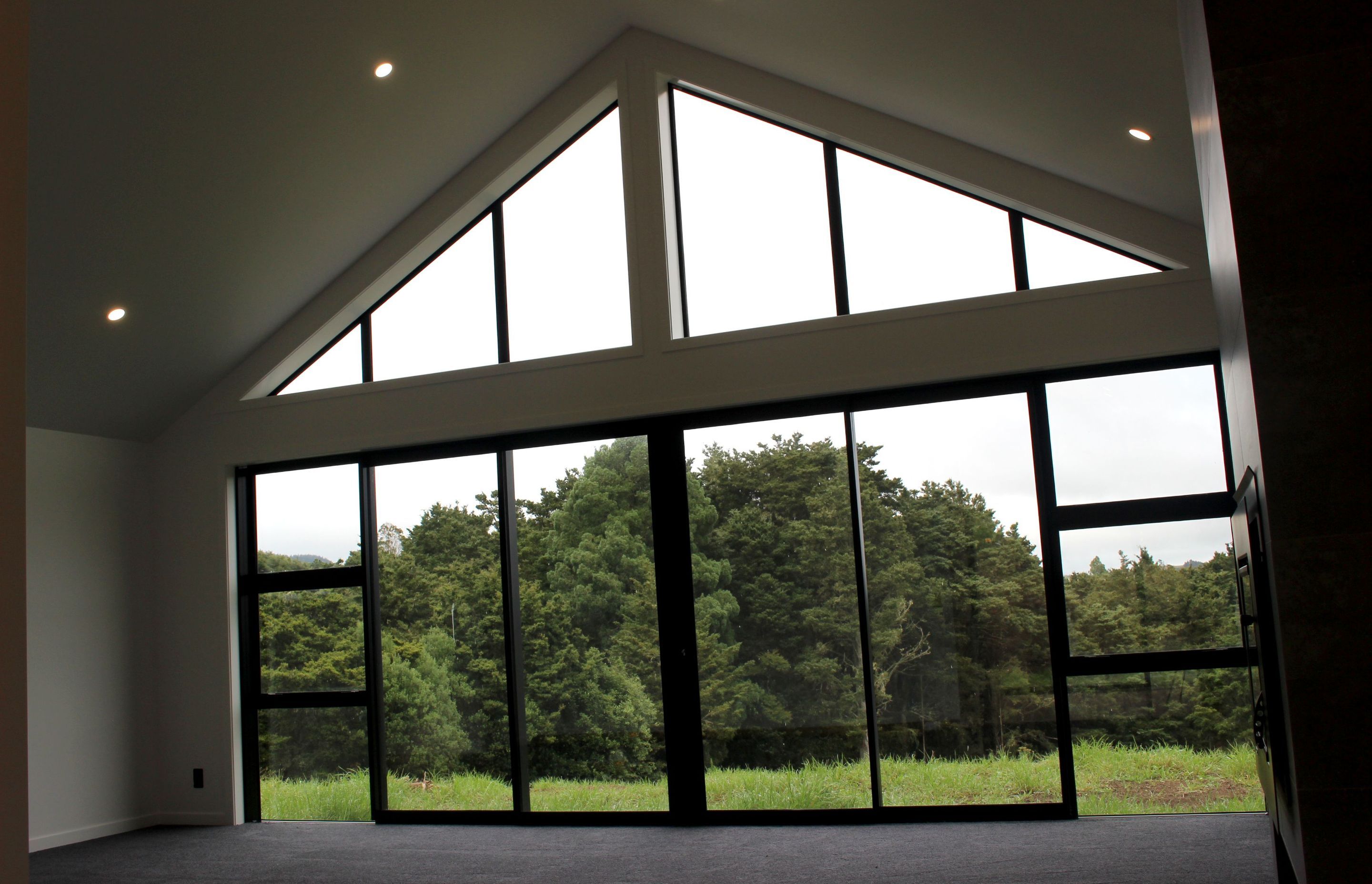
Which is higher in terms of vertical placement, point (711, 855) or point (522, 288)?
point (522, 288)

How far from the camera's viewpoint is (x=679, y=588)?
6.18 metres

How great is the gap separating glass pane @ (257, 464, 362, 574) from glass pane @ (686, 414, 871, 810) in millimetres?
2417

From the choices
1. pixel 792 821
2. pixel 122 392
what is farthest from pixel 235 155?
pixel 792 821

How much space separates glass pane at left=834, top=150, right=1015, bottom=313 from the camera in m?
5.88

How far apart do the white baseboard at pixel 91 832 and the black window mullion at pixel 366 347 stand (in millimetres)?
3277

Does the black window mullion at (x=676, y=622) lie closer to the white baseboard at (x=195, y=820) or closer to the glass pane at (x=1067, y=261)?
the glass pane at (x=1067, y=261)

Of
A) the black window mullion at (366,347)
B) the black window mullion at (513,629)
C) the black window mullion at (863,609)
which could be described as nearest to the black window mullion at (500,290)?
the black window mullion at (513,629)

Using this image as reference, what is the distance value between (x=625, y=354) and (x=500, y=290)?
1.08m

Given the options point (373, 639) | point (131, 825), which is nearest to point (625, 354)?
point (373, 639)

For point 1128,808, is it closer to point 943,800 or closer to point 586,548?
point 943,800

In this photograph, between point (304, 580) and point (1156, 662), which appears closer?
point (1156, 662)

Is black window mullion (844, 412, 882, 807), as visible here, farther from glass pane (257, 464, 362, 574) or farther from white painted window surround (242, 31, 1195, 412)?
glass pane (257, 464, 362, 574)

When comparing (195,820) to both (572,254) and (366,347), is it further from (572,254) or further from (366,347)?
(572,254)

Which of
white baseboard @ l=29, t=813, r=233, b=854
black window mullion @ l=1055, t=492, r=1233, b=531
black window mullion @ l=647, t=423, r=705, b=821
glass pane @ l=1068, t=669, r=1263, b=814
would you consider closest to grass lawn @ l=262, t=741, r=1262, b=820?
glass pane @ l=1068, t=669, r=1263, b=814
